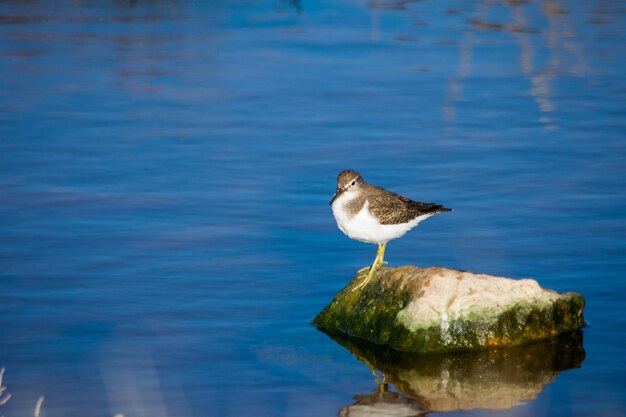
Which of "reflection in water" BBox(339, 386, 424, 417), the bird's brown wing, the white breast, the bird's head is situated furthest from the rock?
the bird's head

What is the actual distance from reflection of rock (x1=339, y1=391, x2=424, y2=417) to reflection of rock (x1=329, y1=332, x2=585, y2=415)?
37 millimetres

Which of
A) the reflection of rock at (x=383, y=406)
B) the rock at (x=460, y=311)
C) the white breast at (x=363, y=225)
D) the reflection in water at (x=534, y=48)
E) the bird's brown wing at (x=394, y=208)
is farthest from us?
the reflection in water at (x=534, y=48)

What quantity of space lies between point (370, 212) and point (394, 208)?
28cm

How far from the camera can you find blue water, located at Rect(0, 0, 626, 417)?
9.84m

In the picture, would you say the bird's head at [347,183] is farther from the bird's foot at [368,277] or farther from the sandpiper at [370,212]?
the bird's foot at [368,277]

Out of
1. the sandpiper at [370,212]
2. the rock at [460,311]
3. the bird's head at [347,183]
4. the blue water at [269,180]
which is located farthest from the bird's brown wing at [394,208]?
the blue water at [269,180]

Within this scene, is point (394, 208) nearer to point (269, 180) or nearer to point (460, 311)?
point (460, 311)

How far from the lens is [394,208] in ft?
34.0

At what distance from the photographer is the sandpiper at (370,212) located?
10.2 meters

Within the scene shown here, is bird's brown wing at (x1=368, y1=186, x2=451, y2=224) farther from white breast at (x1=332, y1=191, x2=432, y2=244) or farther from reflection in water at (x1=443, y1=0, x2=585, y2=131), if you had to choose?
reflection in water at (x1=443, y1=0, x2=585, y2=131)

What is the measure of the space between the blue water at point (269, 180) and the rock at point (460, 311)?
1.17 ft

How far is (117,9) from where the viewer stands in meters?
24.8

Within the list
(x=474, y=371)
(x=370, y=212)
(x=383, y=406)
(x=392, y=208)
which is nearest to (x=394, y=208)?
(x=392, y=208)

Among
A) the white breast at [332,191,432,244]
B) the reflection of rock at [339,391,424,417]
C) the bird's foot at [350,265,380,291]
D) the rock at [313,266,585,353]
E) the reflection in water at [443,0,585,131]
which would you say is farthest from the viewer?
the reflection in water at [443,0,585,131]
